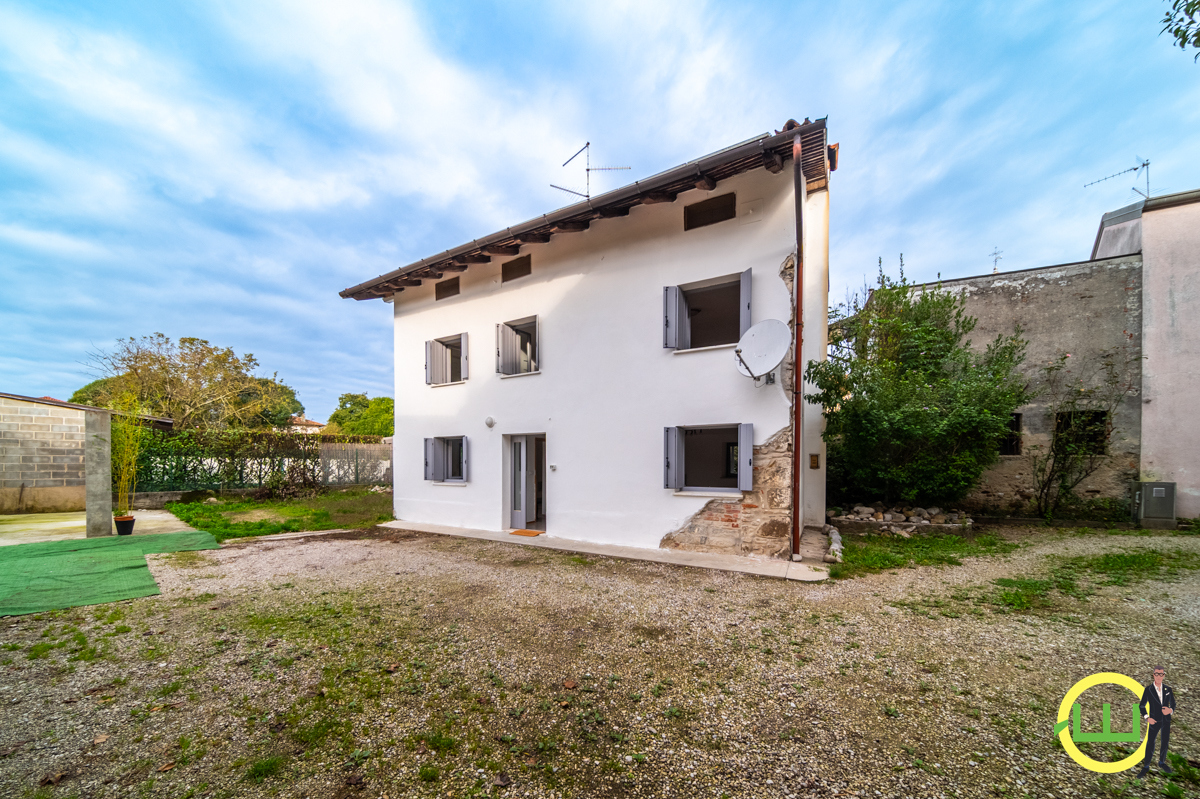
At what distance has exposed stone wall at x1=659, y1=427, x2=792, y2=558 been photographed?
550cm

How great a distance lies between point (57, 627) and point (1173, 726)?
7482 millimetres

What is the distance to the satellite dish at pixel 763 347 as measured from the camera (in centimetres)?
520

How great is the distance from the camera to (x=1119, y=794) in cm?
168

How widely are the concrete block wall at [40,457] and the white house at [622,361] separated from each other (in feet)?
24.2

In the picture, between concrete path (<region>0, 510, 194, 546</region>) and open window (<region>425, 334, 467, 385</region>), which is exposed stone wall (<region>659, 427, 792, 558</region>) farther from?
concrete path (<region>0, 510, 194, 546</region>)

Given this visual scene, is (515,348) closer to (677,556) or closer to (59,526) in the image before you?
(677,556)

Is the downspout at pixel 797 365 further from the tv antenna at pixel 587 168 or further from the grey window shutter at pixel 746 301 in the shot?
the tv antenna at pixel 587 168

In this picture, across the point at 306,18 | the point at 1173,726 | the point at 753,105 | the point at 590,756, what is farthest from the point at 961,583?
the point at 306,18

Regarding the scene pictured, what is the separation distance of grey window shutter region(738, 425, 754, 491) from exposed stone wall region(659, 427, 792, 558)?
0.23ft

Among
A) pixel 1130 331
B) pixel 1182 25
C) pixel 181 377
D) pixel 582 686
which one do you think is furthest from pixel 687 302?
pixel 181 377

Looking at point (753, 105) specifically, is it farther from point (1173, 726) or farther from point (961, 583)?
point (1173, 726)

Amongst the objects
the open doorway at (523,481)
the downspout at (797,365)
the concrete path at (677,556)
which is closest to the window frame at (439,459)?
the concrete path at (677,556)

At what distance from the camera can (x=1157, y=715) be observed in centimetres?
200

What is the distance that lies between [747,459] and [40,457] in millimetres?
15087
